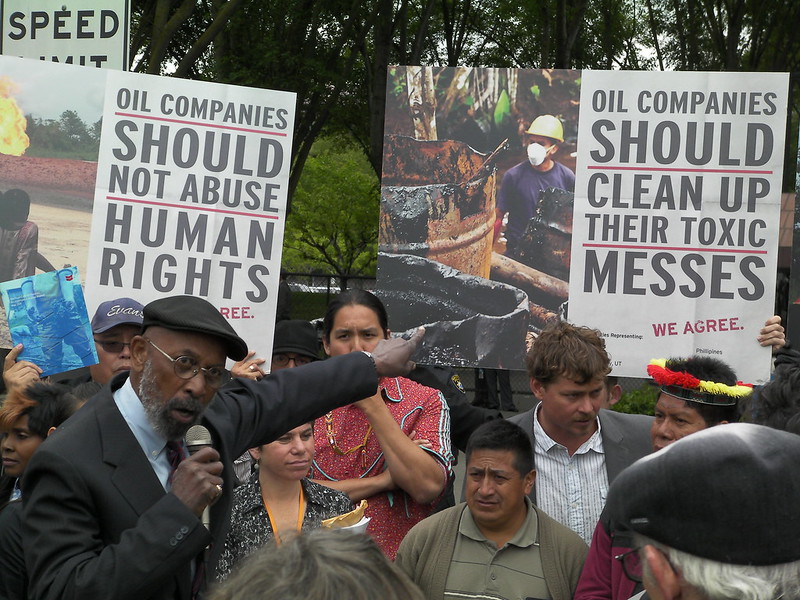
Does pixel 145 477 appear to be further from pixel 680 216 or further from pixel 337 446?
pixel 680 216

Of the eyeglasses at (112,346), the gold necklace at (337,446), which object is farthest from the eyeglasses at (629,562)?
the eyeglasses at (112,346)

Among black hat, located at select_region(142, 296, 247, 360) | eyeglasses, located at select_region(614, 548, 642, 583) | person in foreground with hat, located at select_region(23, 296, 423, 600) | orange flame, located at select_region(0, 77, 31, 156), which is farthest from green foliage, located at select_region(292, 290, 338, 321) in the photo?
eyeglasses, located at select_region(614, 548, 642, 583)

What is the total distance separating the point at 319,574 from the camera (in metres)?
1.49

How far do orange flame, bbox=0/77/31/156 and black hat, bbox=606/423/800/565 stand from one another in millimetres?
4992

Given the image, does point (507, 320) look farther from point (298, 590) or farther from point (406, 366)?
point (298, 590)

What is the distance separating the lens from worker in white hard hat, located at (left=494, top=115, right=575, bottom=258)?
5.90 m

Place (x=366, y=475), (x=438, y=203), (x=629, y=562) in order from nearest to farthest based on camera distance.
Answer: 1. (x=629, y=562)
2. (x=366, y=475)
3. (x=438, y=203)

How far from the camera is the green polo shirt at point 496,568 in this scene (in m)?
3.76

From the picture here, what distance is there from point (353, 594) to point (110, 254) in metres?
4.55

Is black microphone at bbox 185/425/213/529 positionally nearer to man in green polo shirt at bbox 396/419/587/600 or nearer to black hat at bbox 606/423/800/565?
man in green polo shirt at bbox 396/419/587/600

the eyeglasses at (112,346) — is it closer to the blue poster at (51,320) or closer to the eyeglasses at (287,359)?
the blue poster at (51,320)

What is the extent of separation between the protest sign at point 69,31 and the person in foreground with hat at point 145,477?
3.95 m

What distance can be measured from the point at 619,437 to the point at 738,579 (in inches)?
104

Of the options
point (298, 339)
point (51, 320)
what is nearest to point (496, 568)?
point (298, 339)
